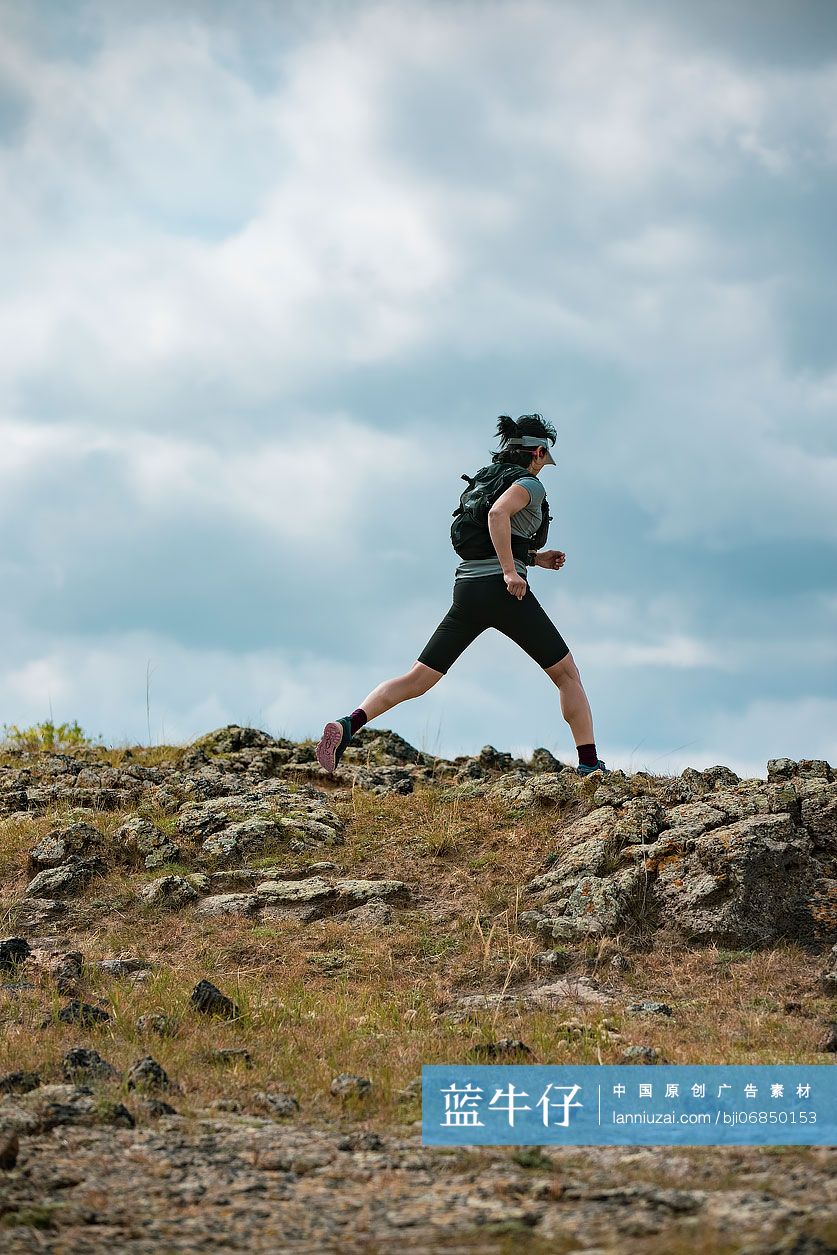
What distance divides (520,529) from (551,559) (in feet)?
1.80

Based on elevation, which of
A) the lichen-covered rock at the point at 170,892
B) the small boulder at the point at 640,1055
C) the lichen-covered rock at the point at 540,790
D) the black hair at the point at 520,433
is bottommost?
the small boulder at the point at 640,1055

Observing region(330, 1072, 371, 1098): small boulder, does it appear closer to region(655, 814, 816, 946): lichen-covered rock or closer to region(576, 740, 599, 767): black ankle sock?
region(655, 814, 816, 946): lichen-covered rock

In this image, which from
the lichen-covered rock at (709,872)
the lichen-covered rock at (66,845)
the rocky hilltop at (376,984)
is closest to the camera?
the rocky hilltop at (376,984)

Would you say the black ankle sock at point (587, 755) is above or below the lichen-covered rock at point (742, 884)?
above

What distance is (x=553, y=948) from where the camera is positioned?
8.50 m

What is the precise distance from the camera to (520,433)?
36.1 ft

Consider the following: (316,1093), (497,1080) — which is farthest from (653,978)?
(316,1093)

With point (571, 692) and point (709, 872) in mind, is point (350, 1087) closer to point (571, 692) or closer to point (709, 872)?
point (709, 872)

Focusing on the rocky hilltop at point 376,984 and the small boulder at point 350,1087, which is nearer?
the rocky hilltop at point 376,984

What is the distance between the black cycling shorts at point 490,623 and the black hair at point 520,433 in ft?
3.91

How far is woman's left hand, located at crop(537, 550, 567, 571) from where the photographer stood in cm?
1098

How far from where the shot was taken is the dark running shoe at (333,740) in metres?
10.8

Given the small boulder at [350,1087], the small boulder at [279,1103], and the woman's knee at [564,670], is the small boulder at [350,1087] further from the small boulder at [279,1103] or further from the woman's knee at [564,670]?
the woman's knee at [564,670]
